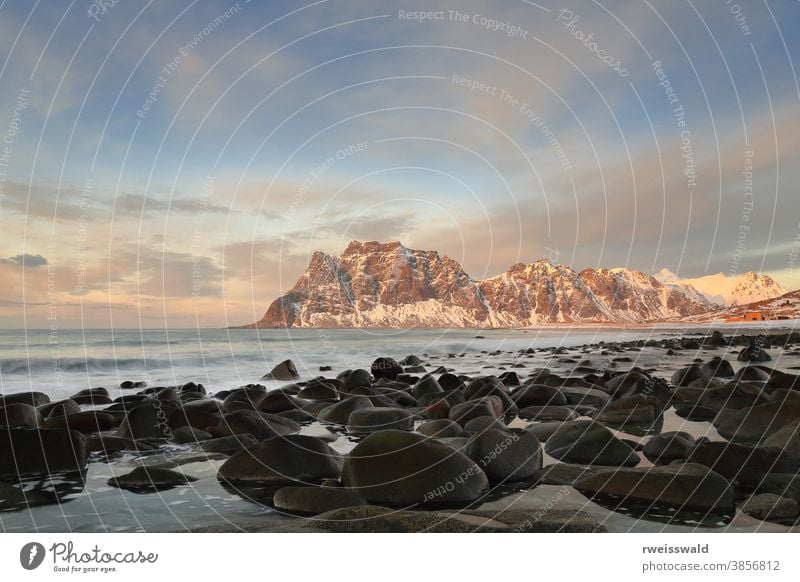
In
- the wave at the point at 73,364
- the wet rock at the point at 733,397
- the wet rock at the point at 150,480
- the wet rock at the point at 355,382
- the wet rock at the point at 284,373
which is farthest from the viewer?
the wave at the point at 73,364

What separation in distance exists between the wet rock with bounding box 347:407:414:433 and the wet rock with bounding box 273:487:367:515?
5921mm

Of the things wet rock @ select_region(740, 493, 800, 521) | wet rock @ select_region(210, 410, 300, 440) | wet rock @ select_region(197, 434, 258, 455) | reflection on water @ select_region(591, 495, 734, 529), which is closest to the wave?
wet rock @ select_region(210, 410, 300, 440)

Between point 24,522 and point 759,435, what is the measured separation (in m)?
12.5

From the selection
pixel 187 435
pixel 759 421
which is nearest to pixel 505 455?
pixel 759 421

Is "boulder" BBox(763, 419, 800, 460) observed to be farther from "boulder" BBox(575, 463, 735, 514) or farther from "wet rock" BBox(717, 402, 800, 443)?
"boulder" BBox(575, 463, 735, 514)

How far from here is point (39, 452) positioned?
9797 mm

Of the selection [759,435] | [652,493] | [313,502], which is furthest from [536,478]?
[759,435]

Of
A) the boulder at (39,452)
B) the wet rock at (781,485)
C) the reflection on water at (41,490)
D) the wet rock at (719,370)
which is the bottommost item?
the wet rock at (719,370)

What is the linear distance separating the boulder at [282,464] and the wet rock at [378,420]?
434 cm

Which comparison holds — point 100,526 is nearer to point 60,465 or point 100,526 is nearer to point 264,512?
point 264,512

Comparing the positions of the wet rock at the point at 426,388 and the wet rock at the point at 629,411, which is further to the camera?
the wet rock at the point at 426,388

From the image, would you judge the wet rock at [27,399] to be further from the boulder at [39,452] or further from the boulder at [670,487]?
the boulder at [670,487]

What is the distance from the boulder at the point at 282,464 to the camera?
923 cm

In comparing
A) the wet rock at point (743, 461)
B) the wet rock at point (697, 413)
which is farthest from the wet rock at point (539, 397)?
the wet rock at point (743, 461)
